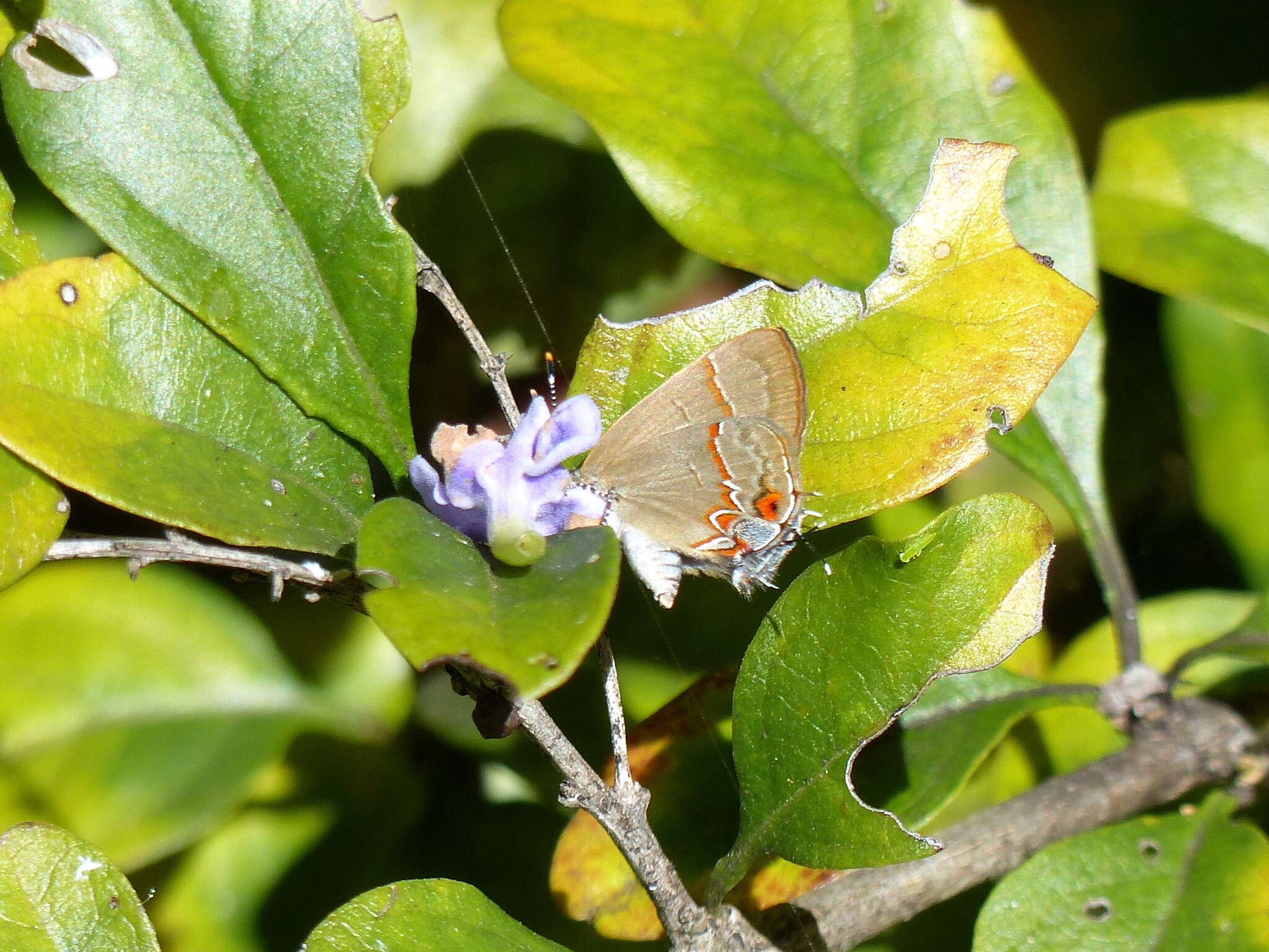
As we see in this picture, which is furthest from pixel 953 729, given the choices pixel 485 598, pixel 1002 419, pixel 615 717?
pixel 485 598

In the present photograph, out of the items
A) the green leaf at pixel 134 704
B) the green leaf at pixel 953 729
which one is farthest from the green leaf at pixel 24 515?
the green leaf at pixel 953 729

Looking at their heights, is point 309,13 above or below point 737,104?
above

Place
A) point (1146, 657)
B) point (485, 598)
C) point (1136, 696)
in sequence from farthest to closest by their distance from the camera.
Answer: point (1146, 657), point (1136, 696), point (485, 598)

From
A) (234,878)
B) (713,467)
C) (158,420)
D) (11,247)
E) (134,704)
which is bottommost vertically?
(234,878)

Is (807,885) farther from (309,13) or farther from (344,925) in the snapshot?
(309,13)

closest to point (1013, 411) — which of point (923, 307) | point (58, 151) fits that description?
point (923, 307)

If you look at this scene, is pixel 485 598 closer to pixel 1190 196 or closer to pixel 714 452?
pixel 714 452

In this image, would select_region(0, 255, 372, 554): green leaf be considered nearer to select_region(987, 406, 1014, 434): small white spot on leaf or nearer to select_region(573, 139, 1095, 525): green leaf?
select_region(573, 139, 1095, 525): green leaf
